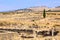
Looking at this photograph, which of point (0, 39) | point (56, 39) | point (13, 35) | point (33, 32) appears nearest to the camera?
point (0, 39)

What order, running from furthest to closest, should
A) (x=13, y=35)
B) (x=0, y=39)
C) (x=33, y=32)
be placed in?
1. (x=33, y=32)
2. (x=13, y=35)
3. (x=0, y=39)

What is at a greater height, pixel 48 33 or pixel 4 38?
pixel 4 38

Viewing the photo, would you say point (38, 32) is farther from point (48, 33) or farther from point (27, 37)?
point (27, 37)

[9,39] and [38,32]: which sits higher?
[9,39]

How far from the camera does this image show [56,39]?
16031mm

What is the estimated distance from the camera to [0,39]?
11602 millimetres

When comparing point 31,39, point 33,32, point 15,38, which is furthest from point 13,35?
point 33,32

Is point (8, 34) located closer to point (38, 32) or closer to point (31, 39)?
point (31, 39)

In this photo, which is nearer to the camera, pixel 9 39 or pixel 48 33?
pixel 9 39

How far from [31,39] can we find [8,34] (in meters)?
4.24

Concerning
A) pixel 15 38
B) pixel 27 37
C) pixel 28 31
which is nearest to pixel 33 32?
pixel 28 31

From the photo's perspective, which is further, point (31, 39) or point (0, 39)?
point (31, 39)

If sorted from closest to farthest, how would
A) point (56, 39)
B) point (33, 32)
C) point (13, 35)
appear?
point (13, 35)
point (56, 39)
point (33, 32)

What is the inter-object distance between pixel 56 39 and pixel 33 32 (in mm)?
3896
